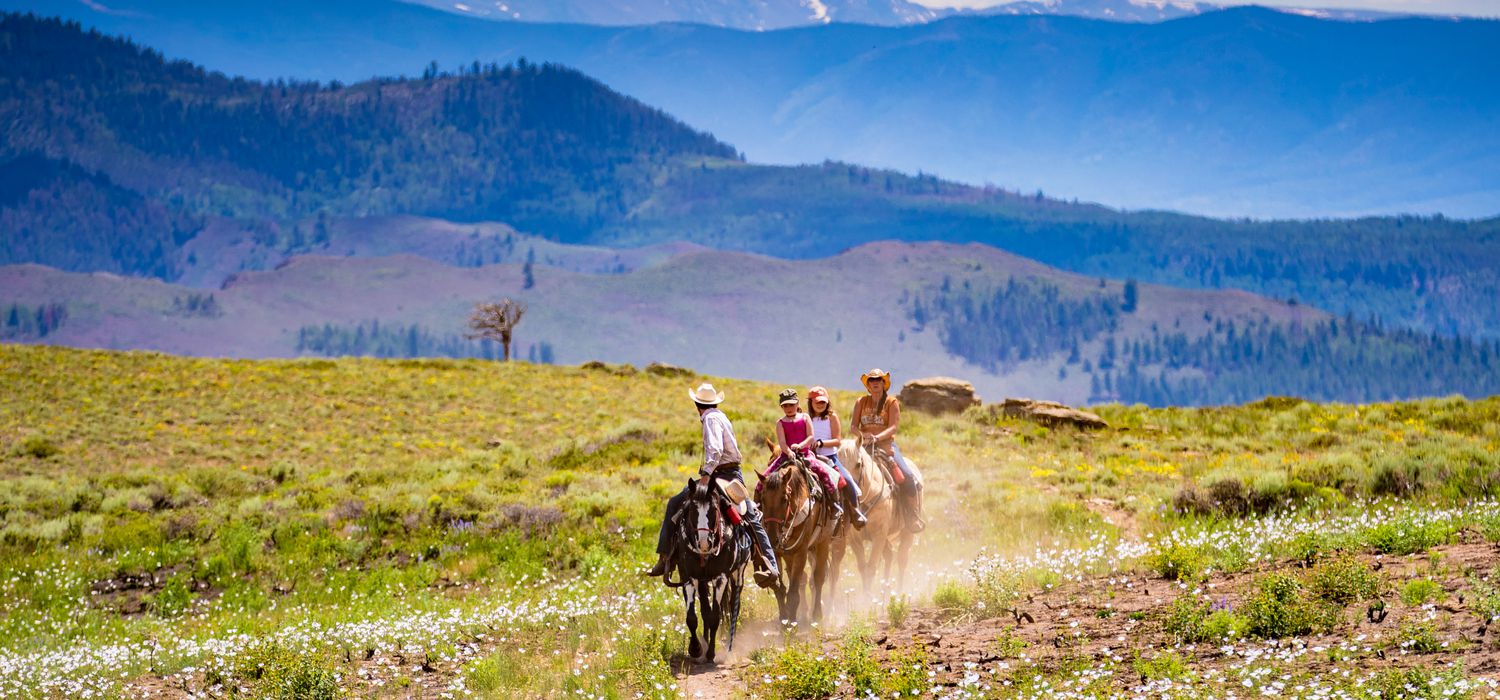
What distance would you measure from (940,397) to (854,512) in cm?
2716

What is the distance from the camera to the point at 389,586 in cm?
2183

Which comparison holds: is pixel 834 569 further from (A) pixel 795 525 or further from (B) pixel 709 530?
(B) pixel 709 530

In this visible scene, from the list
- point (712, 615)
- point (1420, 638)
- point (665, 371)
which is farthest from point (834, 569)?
point (665, 371)

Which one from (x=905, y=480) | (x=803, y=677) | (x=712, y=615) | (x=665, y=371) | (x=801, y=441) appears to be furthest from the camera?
(x=665, y=371)

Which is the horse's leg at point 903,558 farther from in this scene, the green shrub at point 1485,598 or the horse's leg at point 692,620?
the green shrub at point 1485,598

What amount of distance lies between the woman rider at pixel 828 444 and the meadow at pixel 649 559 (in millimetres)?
1423

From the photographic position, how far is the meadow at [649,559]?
41.0 ft

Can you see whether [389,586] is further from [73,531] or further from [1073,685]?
[1073,685]

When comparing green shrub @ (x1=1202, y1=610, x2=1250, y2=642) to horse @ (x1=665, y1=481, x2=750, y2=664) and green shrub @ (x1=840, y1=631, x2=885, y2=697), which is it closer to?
green shrub @ (x1=840, y1=631, x2=885, y2=697)

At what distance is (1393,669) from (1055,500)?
14451mm

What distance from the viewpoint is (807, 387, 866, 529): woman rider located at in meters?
16.3

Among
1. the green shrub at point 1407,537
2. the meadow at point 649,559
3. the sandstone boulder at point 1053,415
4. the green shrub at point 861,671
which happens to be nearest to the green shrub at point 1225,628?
the meadow at point 649,559

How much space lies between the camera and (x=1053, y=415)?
3791 cm

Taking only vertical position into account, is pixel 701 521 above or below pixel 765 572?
above
